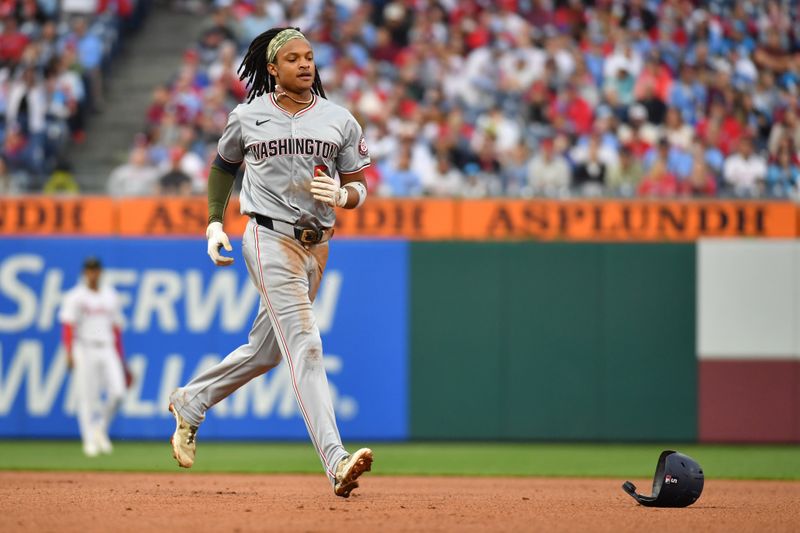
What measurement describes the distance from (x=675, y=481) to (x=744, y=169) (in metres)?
9.01

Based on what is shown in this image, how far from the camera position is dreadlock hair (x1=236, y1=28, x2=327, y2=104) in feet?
24.8

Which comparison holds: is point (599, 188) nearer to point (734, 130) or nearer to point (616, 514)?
point (734, 130)

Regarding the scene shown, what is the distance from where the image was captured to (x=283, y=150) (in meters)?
7.10

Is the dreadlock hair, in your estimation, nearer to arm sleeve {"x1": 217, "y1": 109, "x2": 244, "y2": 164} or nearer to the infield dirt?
arm sleeve {"x1": 217, "y1": 109, "x2": 244, "y2": 164}

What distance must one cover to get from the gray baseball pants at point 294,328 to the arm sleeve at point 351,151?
0.46 m

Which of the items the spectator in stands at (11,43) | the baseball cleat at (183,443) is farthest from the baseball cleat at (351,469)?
the spectator in stands at (11,43)

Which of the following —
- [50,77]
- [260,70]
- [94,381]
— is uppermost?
[50,77]

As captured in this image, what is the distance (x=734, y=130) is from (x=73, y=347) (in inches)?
321

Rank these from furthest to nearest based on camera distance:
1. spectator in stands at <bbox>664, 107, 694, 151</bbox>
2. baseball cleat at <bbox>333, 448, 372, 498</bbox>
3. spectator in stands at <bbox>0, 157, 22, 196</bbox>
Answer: spectator in stands at <bbox>664, 107, 694, 151</bbox> → spectator in stands at <bbox>0, 157, 22, 196</bbox> → baseball cleat at <bbox>333, 448, 372, 498</bbox>

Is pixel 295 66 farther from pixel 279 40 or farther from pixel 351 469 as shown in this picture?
pixel 351 469

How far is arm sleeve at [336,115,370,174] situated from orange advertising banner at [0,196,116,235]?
26.0 feet

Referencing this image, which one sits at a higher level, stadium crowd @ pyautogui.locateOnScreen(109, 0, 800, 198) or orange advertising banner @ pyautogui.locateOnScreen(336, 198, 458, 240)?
stadium crowd @ pyautogui.locateOnScreen(109, 0, 800, 198)

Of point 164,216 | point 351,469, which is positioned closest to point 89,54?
point 164,216

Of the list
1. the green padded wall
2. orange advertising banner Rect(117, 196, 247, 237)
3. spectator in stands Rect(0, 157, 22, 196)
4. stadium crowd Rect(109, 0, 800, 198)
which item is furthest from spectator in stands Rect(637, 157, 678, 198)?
spectator in stands Rect(0, 157, 22, 196)
